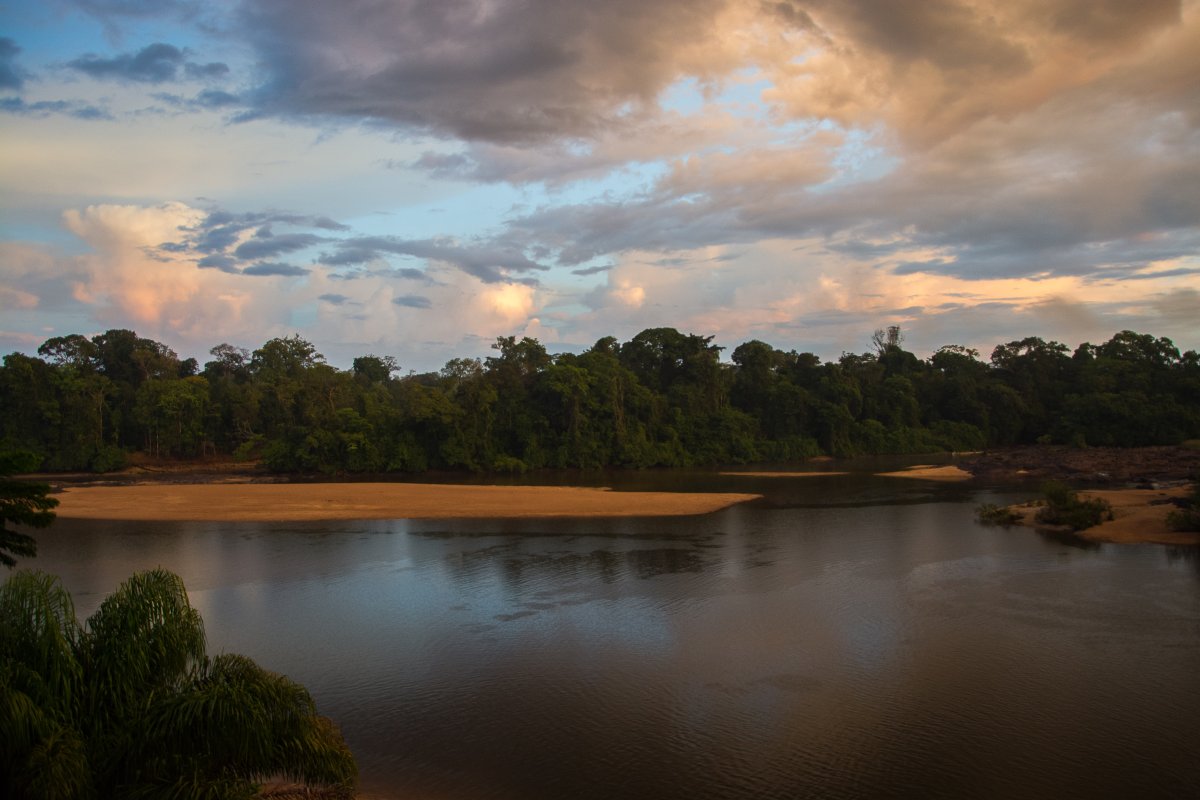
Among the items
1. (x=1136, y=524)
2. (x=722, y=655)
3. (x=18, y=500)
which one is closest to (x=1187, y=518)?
(x=1136, y=524)

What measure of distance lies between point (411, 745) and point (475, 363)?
6624cm

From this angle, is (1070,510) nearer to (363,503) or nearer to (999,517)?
(999,517)

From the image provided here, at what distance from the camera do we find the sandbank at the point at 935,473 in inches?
2274

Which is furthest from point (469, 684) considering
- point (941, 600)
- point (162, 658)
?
point (941, 600)

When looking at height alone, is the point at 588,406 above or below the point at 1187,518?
above

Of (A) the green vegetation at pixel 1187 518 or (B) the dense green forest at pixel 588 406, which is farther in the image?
(B) the dense green forest at pixel 588 406

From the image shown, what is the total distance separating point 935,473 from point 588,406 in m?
31.6

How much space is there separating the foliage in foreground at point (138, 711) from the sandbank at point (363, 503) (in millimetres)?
30151

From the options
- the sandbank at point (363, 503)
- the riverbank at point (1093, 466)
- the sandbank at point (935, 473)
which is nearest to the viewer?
the sandbank at point (363, 503)

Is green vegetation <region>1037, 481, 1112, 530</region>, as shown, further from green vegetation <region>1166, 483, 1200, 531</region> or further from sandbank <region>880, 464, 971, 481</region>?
sandbank <region>880, 464, 971, 481</region>

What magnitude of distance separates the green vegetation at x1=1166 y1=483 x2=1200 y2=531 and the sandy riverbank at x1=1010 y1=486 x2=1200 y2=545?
25cm

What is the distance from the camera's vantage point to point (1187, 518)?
29.1m

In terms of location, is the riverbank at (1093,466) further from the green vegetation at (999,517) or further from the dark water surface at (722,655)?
the dark water surface at (722,655)

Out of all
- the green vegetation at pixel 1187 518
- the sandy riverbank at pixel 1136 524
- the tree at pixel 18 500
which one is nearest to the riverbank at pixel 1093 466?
the sandy riverbank at pixel 1136 524
